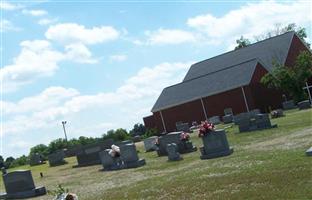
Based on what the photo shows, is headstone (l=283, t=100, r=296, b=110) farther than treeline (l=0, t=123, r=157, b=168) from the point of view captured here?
No

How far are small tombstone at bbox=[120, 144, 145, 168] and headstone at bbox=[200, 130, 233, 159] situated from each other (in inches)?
183

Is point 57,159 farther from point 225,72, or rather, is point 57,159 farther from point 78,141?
point 225,72

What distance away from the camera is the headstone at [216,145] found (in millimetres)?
21703

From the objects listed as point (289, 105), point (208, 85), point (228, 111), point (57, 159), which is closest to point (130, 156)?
point (57, 159)

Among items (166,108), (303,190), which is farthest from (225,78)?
(303,190)

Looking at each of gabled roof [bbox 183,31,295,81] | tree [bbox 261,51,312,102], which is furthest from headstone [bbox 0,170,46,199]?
gabled roof [bbox 183,31,295,81]

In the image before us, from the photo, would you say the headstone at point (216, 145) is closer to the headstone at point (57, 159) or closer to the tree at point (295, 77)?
the headstone at point (57, 159)

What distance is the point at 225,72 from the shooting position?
58.8 meters

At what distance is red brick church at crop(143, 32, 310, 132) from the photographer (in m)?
53.7

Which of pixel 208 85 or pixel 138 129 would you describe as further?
pixel 138 129

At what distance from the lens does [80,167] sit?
109ft

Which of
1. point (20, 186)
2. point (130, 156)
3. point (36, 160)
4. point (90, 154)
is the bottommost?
point (20, 186)

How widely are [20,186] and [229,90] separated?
114 feet

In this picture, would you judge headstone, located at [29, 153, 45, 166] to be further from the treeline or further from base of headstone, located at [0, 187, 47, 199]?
base of headstone, located at [0, 187, 47, 199]
